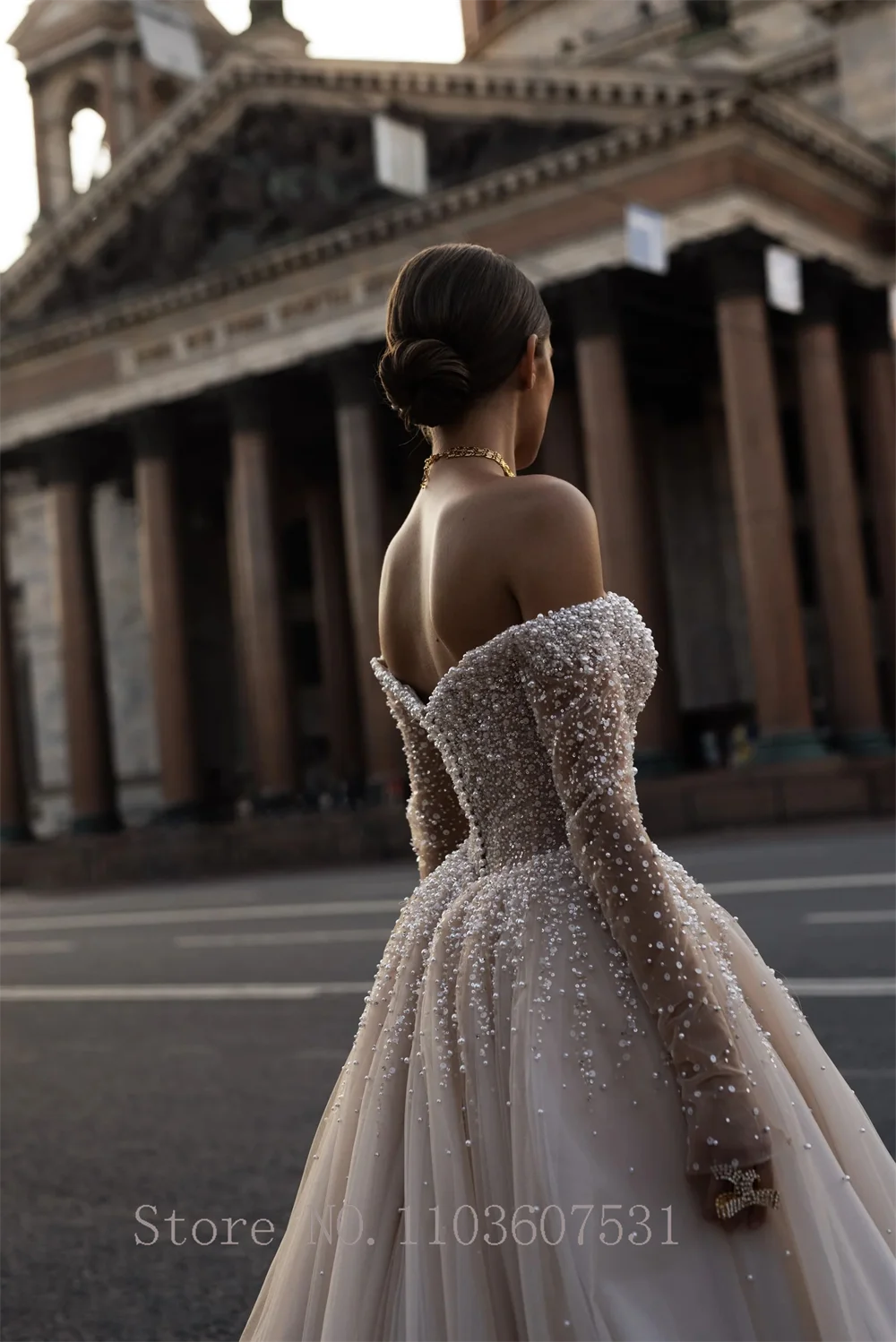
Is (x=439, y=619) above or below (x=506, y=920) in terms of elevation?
above

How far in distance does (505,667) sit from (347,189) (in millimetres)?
31283

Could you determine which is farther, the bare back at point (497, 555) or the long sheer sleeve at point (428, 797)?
the long sheer sleeve at point (428, 797)

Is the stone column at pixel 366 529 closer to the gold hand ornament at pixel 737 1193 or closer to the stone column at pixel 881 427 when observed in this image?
the stone column at pixel 881 427

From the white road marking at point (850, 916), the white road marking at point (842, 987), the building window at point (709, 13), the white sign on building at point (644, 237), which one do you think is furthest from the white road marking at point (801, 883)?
the building window at point (709, 13)

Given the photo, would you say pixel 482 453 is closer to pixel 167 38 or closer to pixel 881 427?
pixel 167 38

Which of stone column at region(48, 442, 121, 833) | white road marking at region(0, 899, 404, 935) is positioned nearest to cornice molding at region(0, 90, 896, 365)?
stone column at region(48, 442, 121, 833)

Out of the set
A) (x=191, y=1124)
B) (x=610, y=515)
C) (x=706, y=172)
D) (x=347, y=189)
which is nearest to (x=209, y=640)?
(x=347, y=189)

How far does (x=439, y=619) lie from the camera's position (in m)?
2.45

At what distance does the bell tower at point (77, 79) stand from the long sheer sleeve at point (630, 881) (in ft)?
146

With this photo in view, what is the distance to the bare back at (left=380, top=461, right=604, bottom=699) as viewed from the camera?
2.35m

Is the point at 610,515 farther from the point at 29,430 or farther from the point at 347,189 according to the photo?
the point at 29,430

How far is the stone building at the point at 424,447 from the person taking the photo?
27469mm

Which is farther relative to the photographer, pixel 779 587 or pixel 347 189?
pixel 347 189

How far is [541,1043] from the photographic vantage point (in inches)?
90.6
